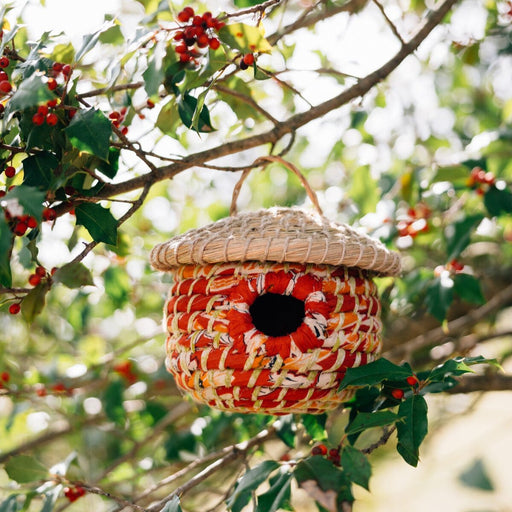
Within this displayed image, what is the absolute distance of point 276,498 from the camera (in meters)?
1.03

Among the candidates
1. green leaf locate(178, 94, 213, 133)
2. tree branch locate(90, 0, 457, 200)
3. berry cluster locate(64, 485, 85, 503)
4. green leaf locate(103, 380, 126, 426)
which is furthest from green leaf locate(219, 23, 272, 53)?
green leaf locate(103, 380, 126, 426)

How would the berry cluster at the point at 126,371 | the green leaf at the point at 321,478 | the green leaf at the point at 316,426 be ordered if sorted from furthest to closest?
the berry cluster at the point at 126,371
the green leaf at the point at 316,426
the green leaf at the point at 321,478

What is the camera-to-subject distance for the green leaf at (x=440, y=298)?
1.50 meters

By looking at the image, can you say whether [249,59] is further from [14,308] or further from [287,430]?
[287,430]

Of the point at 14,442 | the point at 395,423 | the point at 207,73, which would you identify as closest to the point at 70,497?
the point at 395,423

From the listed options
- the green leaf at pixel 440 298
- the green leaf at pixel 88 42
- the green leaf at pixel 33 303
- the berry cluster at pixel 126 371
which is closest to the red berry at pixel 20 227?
the green leaf at pixel 33 303

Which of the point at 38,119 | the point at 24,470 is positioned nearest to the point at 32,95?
the point at 38,119

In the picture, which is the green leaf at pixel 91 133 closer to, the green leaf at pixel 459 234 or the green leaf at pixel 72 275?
the green leaf at pixel 72 275

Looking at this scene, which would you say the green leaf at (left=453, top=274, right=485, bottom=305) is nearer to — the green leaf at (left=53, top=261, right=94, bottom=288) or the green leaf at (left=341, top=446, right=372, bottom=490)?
the green leaf at (left=341, top=446, right=372, bottom=490)

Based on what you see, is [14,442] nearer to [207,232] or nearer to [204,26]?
[207,232]

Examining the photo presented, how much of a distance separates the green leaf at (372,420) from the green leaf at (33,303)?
58cm

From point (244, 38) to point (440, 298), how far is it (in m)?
0.79

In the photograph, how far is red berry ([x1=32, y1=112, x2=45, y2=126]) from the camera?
1.00 meters

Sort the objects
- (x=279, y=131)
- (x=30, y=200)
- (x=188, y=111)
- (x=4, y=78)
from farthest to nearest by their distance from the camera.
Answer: (x=279, y=131) → (x=188, y=111) → (x=4, y=78) → (x=30, y=200)
